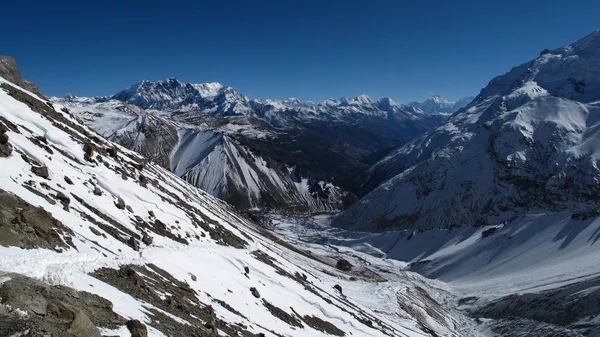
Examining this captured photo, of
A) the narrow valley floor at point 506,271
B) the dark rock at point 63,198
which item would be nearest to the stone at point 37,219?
the dark rock at point 63,198

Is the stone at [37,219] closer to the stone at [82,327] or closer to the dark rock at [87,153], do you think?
the stone at [82,327]

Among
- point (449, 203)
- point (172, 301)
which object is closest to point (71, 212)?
point (172, 301)

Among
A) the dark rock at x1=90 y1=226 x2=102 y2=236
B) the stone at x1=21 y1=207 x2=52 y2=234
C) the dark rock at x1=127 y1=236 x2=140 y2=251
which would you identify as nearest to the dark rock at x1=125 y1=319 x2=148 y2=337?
the stone at x1=21 y1=207 x2=52 y2=234

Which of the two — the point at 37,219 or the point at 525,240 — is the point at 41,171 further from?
the point at 525,240

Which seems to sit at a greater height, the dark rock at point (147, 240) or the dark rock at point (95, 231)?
the dark rock at point (95, 231)

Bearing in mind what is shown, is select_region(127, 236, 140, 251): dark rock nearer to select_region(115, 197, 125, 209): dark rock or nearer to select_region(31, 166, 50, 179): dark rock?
select_region(115, 197, 125, 209): dark rock

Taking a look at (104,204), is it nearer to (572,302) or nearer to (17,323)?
(17,323)
